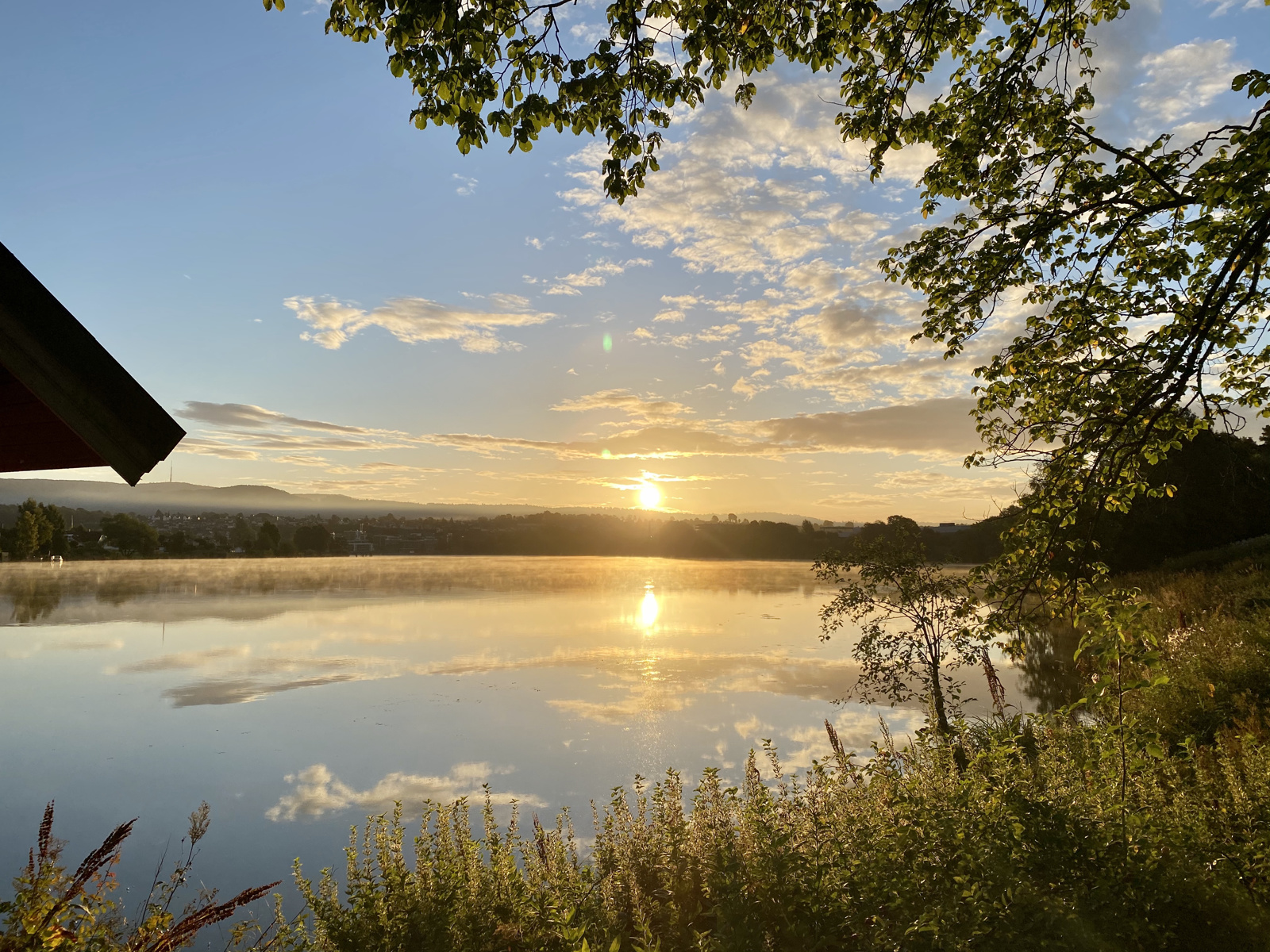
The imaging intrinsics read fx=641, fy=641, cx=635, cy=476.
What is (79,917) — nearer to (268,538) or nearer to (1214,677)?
(1214,677)

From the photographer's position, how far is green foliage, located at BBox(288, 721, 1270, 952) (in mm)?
3326

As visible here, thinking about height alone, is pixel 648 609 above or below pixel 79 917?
below

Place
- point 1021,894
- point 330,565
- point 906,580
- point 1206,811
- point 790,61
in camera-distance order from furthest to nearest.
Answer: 1. point 330,565
2. point 906,580
3. point 790,61
4. point 1206,811
5. point 1021,894

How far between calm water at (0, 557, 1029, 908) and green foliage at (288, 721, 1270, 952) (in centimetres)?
406

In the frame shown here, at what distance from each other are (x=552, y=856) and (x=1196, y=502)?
3981 cm

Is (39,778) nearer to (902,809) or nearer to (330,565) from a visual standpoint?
(902,809)

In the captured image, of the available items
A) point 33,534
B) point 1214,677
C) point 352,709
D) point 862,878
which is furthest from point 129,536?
point 1214,677

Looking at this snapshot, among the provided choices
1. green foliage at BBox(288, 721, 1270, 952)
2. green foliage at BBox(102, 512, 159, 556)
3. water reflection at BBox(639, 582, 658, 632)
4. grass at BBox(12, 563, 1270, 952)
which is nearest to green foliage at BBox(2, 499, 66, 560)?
green foliage at BBox(102, 512, 159, 556)

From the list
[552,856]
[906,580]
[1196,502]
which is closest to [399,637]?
[906,580]

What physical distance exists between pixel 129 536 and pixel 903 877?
284 feet

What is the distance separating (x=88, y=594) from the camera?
112 feet

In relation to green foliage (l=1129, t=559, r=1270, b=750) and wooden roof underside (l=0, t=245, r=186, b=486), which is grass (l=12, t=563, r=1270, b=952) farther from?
green foliage (l=1129, t=559, r=1270, b=750)

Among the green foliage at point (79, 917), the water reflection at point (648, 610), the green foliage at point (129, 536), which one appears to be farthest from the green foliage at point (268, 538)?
the green foliage at point (79, 917)

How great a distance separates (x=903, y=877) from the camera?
3.65 meters
